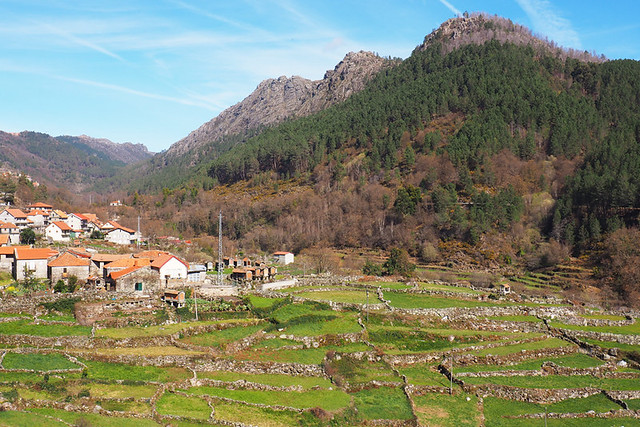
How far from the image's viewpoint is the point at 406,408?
A: 87.0 feet

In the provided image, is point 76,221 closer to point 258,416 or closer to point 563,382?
point 258,416

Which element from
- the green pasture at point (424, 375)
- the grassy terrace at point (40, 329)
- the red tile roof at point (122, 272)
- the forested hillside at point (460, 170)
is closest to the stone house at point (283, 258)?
the forested hillside at point (460, 170)

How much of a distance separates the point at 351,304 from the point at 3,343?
85.6 feet

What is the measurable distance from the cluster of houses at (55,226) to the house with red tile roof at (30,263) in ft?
38.5

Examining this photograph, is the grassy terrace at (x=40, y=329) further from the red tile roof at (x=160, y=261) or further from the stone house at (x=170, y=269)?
the red tile roof at (x=160, y=261)

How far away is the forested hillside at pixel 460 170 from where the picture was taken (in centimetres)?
7975

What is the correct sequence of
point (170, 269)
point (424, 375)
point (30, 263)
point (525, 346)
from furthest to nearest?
1. point (30, 263)
2. point (170, 269)
3. point (525, 346)
4. point (424, 375)

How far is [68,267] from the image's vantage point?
5000 cm

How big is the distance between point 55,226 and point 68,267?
27784mm

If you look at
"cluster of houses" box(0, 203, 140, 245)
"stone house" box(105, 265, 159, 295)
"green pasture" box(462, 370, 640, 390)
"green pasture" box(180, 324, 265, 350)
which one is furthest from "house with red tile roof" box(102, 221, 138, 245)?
"green pasture" box(462, 370, 640, 390)

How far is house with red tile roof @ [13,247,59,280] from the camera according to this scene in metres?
50.6

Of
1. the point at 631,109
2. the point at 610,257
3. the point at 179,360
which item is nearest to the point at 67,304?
the point at 179,360

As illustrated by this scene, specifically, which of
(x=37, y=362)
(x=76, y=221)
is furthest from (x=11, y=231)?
(x=37, y=362)

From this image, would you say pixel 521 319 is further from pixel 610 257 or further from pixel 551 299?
pixel 610 257
